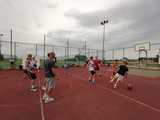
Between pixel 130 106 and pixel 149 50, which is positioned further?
pixel 149 50

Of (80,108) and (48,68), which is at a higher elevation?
(48,68)

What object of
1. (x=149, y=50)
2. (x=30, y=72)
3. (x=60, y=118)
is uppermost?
(x=149, y=50)

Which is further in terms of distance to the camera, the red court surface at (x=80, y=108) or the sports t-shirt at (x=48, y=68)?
the sports t-shirt at (x=48, y=68)

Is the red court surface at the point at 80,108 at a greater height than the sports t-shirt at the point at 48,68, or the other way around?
the sports t-shirt at the point at 48,68

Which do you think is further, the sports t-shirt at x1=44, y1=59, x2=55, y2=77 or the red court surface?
the sports t-shirt at x1=44, y1=59, x2=55, y2=77

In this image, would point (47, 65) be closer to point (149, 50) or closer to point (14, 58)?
point (14, 58)

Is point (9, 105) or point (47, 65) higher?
point (47, 65)

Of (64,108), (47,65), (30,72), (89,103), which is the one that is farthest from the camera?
(30,72)

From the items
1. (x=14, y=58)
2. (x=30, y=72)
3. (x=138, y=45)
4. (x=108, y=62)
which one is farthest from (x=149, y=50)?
(x=30, y=72)

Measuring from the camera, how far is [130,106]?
698 cm

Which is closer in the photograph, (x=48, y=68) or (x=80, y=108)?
(x=80, y=108)

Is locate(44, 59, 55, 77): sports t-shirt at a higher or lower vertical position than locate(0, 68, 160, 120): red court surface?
higher

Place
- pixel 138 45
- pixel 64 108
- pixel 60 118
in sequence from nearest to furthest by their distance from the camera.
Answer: pixel 60 118, pixel 64 108, pixel 138 45

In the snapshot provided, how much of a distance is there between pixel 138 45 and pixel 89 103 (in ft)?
84.2
